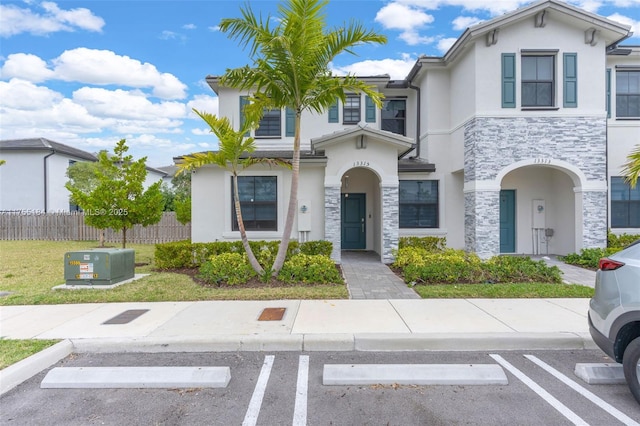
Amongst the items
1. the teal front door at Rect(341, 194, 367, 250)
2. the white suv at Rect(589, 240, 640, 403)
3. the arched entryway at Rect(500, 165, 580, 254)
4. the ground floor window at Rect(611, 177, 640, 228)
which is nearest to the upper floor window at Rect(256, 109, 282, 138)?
the teal front door at Rect(341, 194, 367, 250)

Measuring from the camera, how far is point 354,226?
1390cm

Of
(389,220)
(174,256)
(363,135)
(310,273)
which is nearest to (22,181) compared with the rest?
(174,256)

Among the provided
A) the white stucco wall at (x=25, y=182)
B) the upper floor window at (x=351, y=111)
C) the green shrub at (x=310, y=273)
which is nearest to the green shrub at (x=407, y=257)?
the green shrub at (x=310, y=273)

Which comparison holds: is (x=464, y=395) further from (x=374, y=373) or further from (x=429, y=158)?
(x=429, y=158)

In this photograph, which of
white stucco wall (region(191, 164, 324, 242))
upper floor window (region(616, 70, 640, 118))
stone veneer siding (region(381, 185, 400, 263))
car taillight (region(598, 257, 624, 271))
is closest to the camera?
car taillight (region(598, 257, 624, 271))

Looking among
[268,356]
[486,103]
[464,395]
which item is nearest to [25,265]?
[268,356]

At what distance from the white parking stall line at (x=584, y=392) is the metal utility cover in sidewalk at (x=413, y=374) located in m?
0.63

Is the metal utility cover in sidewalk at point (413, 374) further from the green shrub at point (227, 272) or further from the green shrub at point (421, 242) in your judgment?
the green shrub at point (421, 242)

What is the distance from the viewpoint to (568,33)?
10555 millimetres

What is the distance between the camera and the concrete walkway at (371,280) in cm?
726

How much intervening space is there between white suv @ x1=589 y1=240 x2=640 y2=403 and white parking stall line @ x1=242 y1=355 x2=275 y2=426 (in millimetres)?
3631

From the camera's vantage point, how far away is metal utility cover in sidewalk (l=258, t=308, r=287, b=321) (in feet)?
18.7

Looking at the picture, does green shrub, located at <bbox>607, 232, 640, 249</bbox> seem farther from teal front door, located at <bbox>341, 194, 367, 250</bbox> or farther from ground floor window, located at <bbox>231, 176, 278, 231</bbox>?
ground floor window, located at <bbox>231, 176, 278, 231</bbox>

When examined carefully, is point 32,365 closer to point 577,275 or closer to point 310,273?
point 310,273
